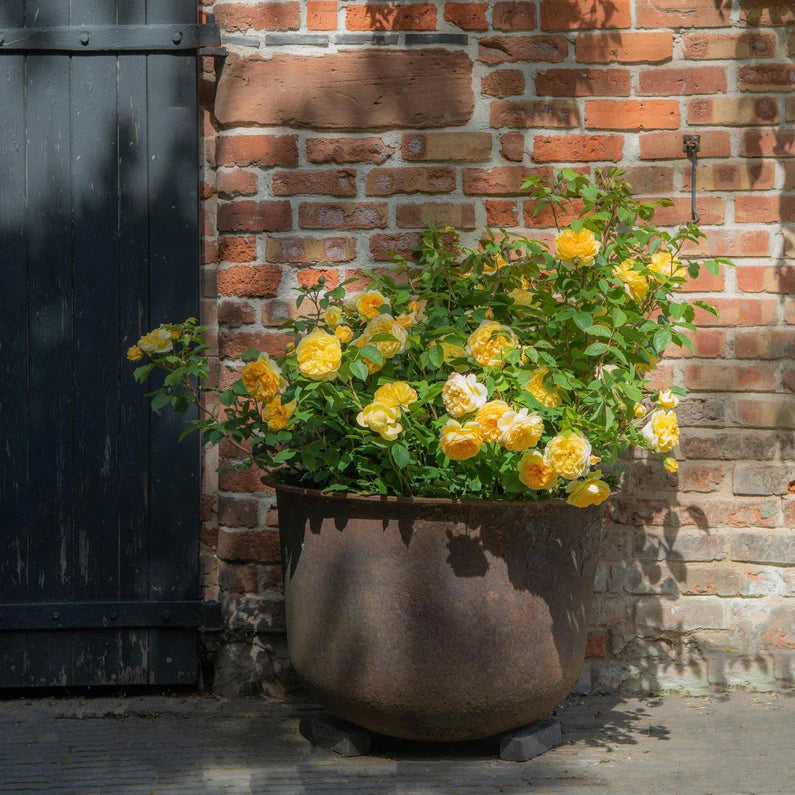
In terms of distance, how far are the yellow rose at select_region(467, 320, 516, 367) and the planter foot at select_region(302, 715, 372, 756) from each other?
90 cm

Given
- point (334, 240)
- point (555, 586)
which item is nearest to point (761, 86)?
point (334, 240)

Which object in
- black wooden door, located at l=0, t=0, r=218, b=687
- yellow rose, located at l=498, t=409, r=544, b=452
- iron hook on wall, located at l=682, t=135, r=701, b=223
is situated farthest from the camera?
black wooden door, located at l=0, t=0, r=218, b=687

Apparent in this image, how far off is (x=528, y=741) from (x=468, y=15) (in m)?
1.81

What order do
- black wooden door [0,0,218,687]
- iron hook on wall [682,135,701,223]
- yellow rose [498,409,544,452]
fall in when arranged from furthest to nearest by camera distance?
black wooden door [0,0,218,687]
iron hook on wall [682,135,701,223]
yellow rose [498,409,544,452]

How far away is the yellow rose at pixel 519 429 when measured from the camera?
2.04 metres

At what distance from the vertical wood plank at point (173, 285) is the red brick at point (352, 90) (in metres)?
0.17

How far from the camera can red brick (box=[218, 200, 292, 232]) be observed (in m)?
2.80

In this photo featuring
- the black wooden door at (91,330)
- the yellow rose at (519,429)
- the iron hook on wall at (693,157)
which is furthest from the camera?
the black wooden door at (91,330)

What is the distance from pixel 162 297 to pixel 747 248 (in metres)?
1.57

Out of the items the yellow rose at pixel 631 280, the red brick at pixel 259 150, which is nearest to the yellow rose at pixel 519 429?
the yellow rose at pixel 631 280

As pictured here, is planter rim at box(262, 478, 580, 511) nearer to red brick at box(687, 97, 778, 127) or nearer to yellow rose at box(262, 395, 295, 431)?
yellow rose at box(262, 395, 295, 431)

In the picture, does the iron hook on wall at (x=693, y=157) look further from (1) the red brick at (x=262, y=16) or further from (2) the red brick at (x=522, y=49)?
(1) the red brick at (x=262, y=16)

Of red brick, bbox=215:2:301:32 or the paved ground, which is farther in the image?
red brick, bbox=215:2:301:32

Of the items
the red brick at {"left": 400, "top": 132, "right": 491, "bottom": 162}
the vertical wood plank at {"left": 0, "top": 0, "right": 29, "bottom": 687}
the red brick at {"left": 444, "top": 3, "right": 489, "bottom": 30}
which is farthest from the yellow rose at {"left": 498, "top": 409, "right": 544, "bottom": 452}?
the vertical wood plank at {"left": 0, "top": 0, "right": 29, "bottom": 687}
